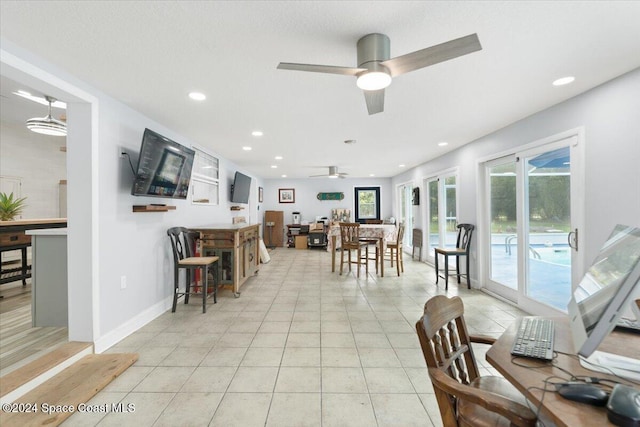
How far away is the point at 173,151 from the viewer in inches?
127

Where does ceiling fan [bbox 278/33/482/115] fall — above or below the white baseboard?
above

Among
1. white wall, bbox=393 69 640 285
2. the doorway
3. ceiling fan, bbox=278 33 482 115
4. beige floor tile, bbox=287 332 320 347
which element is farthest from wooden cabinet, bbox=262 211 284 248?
ceiling fan, bbox=278 33 482 115

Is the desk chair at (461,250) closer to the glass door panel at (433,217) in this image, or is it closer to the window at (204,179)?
the glass door panel at (433,217)

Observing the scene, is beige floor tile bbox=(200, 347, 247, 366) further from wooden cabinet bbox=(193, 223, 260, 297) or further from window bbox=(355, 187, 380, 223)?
window bbox=(355, 187, 380, 223)

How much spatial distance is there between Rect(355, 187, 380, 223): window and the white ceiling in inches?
250

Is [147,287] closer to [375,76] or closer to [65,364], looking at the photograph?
[65,364]

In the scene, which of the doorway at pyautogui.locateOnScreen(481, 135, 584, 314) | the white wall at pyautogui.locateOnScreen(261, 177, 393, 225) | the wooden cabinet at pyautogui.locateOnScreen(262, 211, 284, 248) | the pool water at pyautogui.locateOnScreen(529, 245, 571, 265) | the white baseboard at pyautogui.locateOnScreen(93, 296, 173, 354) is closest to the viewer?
the white baseboard at pyautogui.locateOnScreen(93, 296, 173, 354)

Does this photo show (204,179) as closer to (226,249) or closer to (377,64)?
(226,249)

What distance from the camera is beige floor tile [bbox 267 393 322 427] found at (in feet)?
5.42

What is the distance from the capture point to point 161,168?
3.07 m

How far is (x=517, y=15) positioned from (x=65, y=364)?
12.9 feet

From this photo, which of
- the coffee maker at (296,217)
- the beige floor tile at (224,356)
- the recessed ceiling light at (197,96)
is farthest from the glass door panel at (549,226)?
A: the coffee maker at (296,217)

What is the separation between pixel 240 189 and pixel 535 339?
593cm

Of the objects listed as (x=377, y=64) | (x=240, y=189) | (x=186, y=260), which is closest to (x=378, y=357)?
(x=377, y=64)
